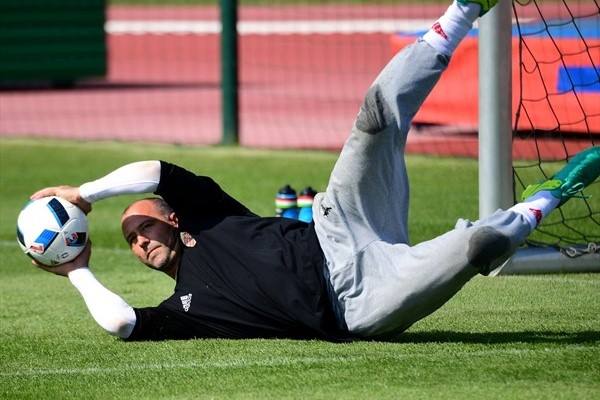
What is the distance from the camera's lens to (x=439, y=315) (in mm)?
7465

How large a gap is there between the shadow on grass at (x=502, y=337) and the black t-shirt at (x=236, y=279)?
0.43 metres

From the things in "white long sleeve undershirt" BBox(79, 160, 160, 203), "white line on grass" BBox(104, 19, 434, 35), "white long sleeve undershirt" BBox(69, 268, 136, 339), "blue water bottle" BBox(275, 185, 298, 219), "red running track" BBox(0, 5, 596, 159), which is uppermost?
"white long sleeve undershirt" BBox(79, 160, 160, 203)

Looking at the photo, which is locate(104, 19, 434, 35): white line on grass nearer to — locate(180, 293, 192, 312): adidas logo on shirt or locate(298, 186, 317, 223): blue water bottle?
locate(298, 186, 317, 223): blue water bottle

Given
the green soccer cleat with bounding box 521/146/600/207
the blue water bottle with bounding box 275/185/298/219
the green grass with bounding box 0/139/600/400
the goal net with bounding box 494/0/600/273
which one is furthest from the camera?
the goal net with bounding box 494/0/600/273

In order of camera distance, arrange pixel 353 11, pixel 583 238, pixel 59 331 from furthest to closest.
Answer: pixel 353 11
pixel 583 238
pixel 59 331

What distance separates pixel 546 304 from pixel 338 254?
1.63 meters

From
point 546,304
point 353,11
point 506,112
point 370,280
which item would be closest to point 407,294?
point 370,280

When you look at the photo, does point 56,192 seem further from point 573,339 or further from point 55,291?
point 573,339

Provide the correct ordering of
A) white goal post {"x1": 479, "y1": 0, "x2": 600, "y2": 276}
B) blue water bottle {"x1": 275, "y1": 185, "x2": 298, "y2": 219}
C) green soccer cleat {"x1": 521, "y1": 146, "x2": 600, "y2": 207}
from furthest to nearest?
blue water bottle {"x1": 275, "y1": 185, "x2": 298, "y2": 219} → white goal post {"x1": 479, "y1": 0, "x2": 600, "y2": 276} → green soccer cleat {"x1": 521, "y1": 146, "x2": 600, "y2": 207}

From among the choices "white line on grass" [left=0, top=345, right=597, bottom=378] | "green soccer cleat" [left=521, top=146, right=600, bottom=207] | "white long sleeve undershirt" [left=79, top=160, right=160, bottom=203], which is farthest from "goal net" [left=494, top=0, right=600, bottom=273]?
"white long sleeve undershirt" [left=79, top=160, right=160, bottom=203]

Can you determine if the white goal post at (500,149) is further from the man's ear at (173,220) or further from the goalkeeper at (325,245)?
the man's ear at (173,220)

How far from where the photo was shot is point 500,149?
8570 mm

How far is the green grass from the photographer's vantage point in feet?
19.1

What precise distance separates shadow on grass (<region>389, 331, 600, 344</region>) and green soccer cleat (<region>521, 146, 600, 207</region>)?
2.15 feet
